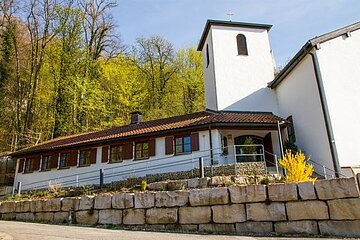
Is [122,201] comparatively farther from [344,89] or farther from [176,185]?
[344,89]

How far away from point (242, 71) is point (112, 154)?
10274mm

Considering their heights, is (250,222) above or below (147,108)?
below

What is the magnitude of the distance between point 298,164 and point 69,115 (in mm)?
21672

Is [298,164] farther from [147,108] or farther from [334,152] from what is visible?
[147,108]

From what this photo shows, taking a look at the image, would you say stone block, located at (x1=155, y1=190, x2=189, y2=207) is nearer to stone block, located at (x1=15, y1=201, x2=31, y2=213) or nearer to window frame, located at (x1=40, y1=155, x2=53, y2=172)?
stone block, located at (x1=15, y1=201, x2=31, y2=213)

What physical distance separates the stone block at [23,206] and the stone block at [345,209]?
11011 millimetres

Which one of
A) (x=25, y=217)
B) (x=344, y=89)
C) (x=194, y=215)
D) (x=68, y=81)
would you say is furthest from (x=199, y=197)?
(x=68, y=81)

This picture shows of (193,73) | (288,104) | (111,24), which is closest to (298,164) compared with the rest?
(288,104)

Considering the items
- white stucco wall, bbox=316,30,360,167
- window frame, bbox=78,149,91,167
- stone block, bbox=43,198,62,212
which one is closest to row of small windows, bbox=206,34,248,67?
white stucco wall, bbox=316,30,360,167

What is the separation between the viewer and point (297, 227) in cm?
710

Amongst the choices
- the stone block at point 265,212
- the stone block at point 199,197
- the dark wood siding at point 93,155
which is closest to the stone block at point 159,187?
the stone block at point 199,197

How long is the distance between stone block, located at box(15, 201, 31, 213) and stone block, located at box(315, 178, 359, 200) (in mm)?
10807

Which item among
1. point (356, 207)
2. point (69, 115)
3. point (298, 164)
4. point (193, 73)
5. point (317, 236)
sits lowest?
point (317, 236)

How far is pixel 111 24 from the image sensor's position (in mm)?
29703
